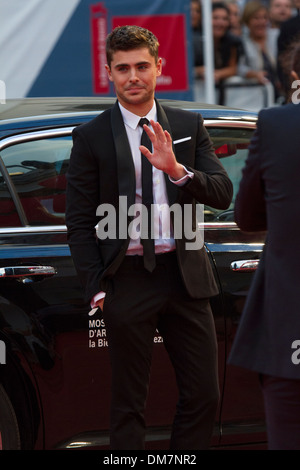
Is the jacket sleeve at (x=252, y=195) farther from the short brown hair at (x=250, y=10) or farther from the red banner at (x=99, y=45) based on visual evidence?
the short brown hair at (x=250, y=10)

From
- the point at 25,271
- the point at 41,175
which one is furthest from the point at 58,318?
the point at 41,175

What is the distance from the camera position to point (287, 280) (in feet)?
9.81

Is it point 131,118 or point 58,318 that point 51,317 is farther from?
point 131,118

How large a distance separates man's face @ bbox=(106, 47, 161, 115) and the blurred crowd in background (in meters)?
6.16

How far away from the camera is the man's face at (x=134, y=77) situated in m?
3.76

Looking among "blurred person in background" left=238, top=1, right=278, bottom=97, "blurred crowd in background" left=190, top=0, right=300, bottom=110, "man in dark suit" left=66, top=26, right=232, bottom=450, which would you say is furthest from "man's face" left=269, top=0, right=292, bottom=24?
"man in dark suit" left=66, top=26, right=232, bottom=450

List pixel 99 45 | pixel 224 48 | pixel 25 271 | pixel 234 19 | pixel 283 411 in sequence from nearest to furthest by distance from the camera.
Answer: pixel 283 411, pixel 25 271, pixel 99 45, pixel 224 48, pixel 234 19

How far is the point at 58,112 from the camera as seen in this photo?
4.38 metres

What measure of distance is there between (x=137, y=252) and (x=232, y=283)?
72cm

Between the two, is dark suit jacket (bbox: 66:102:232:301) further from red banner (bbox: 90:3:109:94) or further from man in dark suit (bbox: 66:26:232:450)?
red banner (bbox: 90:3:109:94)

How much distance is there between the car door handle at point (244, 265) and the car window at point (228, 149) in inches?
9.3

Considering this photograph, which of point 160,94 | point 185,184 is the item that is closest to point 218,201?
point 185,184

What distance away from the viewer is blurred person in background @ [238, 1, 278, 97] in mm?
10234

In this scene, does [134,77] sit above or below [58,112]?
above
